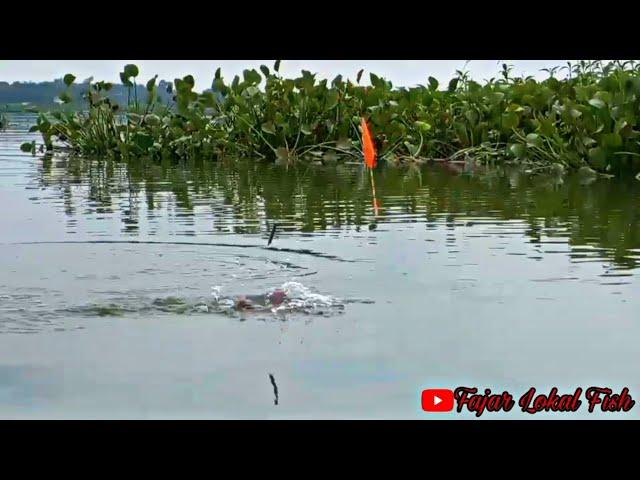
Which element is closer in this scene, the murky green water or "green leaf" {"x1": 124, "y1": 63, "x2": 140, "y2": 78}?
the murky green water

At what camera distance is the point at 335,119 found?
12.6 m

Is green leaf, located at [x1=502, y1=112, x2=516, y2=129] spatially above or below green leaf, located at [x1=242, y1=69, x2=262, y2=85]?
below

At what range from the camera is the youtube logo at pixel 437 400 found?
3307 millimetres

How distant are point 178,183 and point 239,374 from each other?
6.31 meters

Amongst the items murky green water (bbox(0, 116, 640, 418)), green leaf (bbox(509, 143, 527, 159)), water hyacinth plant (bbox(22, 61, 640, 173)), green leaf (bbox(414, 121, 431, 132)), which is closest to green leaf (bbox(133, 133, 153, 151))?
water hyacinth plant (bbox(22, 61, 640, 173))

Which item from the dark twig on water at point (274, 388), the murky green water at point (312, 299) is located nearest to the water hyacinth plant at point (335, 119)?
the murky green water at point (312, 299)

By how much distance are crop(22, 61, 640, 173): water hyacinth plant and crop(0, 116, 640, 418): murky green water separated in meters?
2.49

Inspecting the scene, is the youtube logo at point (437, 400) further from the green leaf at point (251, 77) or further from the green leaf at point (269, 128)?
the green leaf at point (251, 77)

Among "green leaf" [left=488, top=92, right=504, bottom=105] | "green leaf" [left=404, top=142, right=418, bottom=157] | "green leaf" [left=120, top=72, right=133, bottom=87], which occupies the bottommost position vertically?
"green leaf" [left=404, top=142, right=418, bottom=157]

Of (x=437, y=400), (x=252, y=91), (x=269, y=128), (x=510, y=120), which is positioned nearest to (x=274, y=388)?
(x=437, y=400)

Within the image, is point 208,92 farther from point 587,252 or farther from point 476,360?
point 476,360

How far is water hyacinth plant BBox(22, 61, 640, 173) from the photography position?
36.9 ft

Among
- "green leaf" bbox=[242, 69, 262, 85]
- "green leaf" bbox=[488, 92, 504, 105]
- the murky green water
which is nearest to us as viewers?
the murky green water

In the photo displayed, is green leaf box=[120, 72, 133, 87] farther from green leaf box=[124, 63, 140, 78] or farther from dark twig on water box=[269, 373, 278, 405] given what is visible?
dark twig on water box=[269, 373, 278, 405]
